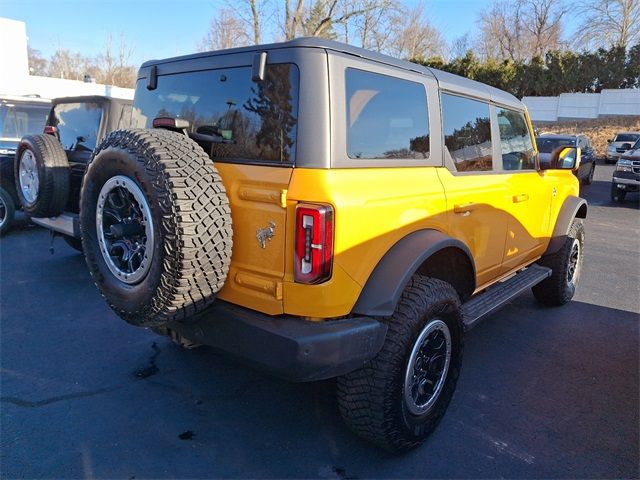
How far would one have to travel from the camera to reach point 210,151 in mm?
2670

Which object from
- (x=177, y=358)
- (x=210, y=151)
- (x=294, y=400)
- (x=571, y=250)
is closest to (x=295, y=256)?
(x=210, y=151)

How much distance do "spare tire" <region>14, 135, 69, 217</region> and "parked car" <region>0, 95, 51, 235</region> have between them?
2.50m

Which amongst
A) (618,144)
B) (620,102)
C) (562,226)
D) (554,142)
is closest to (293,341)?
(562,226)

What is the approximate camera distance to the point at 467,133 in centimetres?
335

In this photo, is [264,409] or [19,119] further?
[19,119]

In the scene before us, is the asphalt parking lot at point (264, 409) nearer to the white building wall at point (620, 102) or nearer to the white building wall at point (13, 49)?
the white building wall at point (13, 49)

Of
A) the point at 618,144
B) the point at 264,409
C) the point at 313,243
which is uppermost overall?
the point at 618,144

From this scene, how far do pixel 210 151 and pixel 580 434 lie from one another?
2.82m

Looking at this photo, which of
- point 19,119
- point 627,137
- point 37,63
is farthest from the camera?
point 37,63

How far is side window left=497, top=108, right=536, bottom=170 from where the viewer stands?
388cm

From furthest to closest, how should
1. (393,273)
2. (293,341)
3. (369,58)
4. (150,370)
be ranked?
(150,370)
(369,58)
(393,273)
(293,341)

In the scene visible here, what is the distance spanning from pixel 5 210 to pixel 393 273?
7030mm

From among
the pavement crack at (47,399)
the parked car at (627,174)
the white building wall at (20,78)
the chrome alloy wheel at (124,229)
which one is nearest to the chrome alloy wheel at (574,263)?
the chrome alloy wheel at (124,229)

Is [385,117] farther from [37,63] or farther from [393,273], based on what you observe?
[37,63]
